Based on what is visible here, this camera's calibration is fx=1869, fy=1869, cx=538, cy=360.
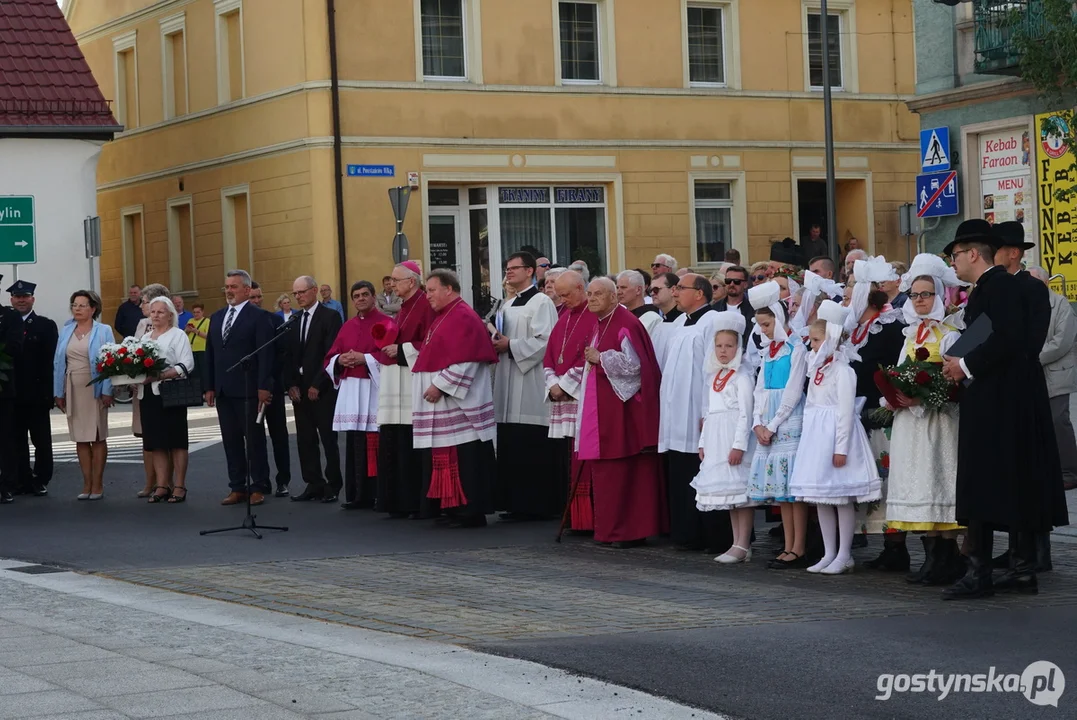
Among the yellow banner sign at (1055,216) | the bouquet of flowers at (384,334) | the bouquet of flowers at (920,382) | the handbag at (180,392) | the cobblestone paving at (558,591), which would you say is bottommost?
the cobblestone paving at (558,591)

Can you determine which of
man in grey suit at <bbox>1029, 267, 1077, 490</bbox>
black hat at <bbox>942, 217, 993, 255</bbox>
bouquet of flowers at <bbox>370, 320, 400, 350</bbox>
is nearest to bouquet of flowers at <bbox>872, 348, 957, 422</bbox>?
black hat at <bbox>942, 217, 993, 255</bbox>

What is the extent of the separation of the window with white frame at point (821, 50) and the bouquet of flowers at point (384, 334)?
25.4 meters

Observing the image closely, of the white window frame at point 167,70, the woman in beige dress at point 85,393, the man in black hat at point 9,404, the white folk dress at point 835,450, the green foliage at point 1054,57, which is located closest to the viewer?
the white folk dress at point 835,450

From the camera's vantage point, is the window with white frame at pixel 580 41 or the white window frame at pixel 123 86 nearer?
the window with white frame at pixel 580 41

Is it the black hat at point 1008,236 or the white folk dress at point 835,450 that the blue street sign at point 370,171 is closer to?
the white folk dress at point 835,450

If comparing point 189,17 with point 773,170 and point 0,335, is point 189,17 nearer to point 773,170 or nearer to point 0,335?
point 773,170

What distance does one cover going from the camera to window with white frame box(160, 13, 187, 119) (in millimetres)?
38562

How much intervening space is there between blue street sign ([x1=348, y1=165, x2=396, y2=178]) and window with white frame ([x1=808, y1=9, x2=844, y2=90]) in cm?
1000

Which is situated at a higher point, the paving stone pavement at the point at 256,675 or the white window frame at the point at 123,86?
the white window frame at the point at 123,86

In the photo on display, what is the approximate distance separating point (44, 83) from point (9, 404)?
14.0 metres

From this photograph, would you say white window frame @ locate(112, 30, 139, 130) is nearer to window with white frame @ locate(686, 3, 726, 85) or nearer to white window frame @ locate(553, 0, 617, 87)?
white window frame @ locate(553, 0, 617, 87)

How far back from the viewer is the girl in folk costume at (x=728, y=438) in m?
12.1

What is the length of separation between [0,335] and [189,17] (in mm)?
20964

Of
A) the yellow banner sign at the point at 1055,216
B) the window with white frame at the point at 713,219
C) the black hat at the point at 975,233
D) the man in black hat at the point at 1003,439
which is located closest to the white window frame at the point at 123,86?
the window with white frame at the point at 713,219
